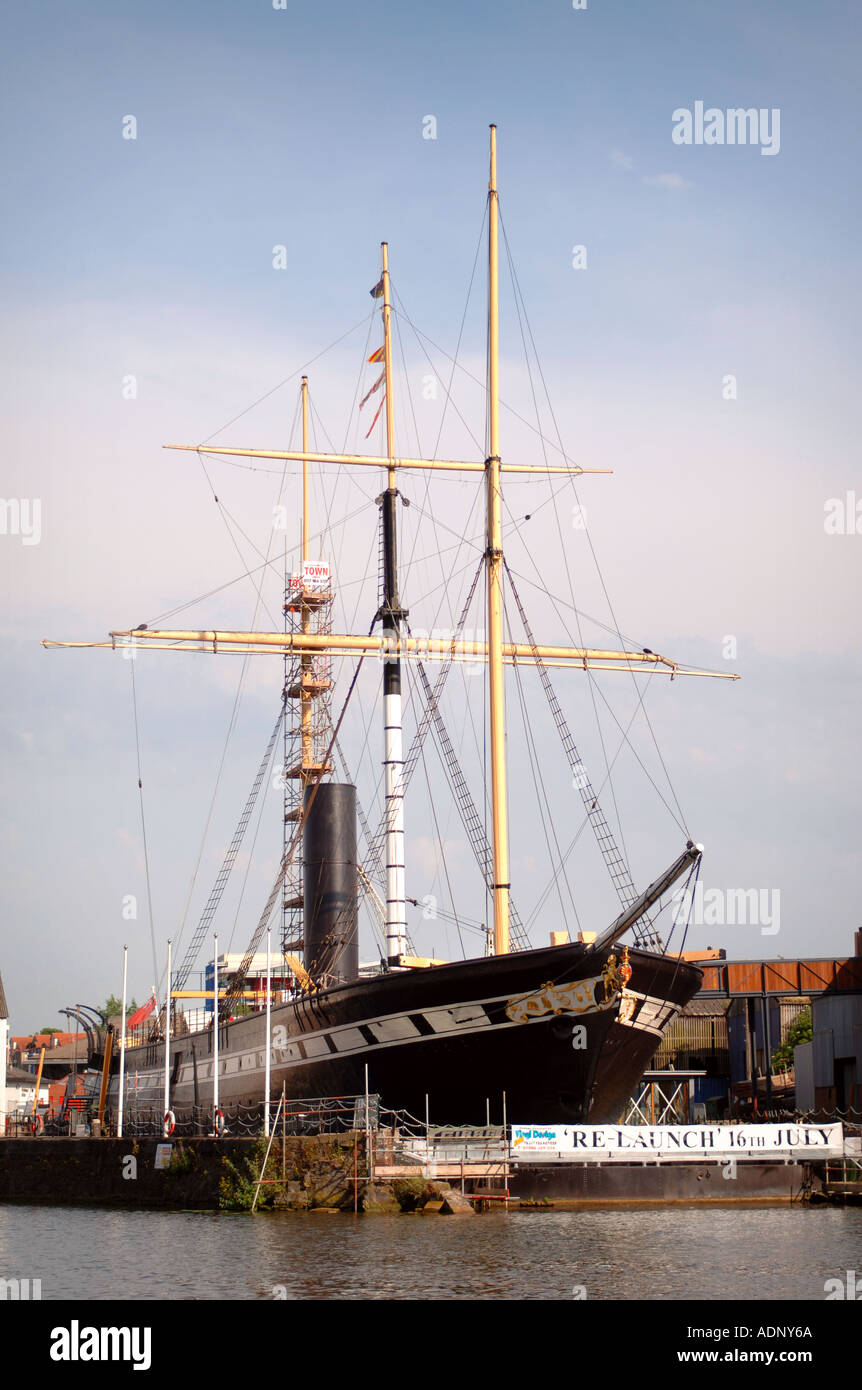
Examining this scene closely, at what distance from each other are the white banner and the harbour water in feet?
4.26

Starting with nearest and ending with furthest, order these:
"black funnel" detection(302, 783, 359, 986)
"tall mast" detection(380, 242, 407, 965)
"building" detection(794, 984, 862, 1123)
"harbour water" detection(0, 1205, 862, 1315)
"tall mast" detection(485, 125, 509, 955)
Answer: "harbour water" detection(0, 1205, 862, 1315)
"tall mast" detection(485, 125, 509, 955)
"tall mast" detection(380, 242, 407, 965)
"black funnel" detection(302, 783, 359, 986)
"building" detection(794, 984, 862, 1123)

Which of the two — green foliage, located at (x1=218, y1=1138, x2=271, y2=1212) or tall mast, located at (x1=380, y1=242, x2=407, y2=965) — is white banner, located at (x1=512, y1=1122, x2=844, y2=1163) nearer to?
green foliage, located at (x1=218, y1=1138, x2=271, y2=1212)

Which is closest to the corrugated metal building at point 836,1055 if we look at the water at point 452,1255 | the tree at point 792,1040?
the tree at point 792,1040

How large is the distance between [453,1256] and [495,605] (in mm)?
19427

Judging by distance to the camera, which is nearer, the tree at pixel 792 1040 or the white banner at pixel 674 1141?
the white banner at pixel 674 1141

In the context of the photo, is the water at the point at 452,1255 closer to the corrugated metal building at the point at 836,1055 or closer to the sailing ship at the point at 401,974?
the sailing ship at the point at 401,974

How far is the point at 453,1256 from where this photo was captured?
853 inches

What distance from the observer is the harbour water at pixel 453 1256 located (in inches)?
741

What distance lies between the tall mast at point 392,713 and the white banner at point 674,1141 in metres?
7.29

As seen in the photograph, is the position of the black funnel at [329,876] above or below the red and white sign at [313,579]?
below

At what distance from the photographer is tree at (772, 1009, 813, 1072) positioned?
213 ft

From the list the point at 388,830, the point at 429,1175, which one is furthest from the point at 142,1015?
the point at 429,1175

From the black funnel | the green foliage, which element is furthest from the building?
the green foliage
